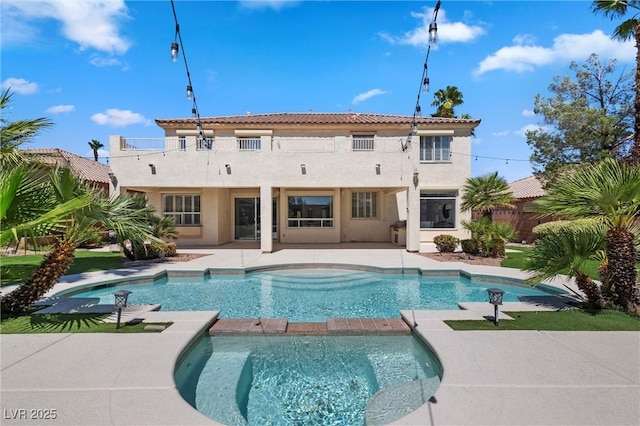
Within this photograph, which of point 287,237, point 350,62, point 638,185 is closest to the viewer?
point 638,185

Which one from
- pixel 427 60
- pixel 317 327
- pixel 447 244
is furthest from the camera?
pixel 447 244

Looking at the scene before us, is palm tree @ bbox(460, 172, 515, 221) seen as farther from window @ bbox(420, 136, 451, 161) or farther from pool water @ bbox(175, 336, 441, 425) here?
pool water @ bbox(175, 336, 441, 425)

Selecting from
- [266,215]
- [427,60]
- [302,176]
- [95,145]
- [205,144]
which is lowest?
[266,215]

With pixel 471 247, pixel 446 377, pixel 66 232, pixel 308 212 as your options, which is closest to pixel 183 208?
pixel 308 212

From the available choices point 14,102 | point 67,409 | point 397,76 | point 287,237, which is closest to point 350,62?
point 397,76

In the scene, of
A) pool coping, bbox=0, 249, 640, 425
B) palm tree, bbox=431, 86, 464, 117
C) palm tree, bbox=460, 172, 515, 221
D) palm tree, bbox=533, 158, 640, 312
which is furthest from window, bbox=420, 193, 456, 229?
palm tree, bbox=431, 86, 464, 117

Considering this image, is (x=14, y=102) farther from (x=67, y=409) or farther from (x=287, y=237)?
(x=287, y=237)

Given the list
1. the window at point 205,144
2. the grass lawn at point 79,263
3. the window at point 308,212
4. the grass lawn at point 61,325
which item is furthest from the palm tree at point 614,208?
the window at point 205,144

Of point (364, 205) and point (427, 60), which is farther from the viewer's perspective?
point (364, 205)

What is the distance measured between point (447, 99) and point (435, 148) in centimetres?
1874

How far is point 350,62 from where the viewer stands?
15.6m

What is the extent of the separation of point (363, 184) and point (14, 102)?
1404 cm

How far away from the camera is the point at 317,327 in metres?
7.02

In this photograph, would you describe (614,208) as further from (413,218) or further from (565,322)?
(413,218)
